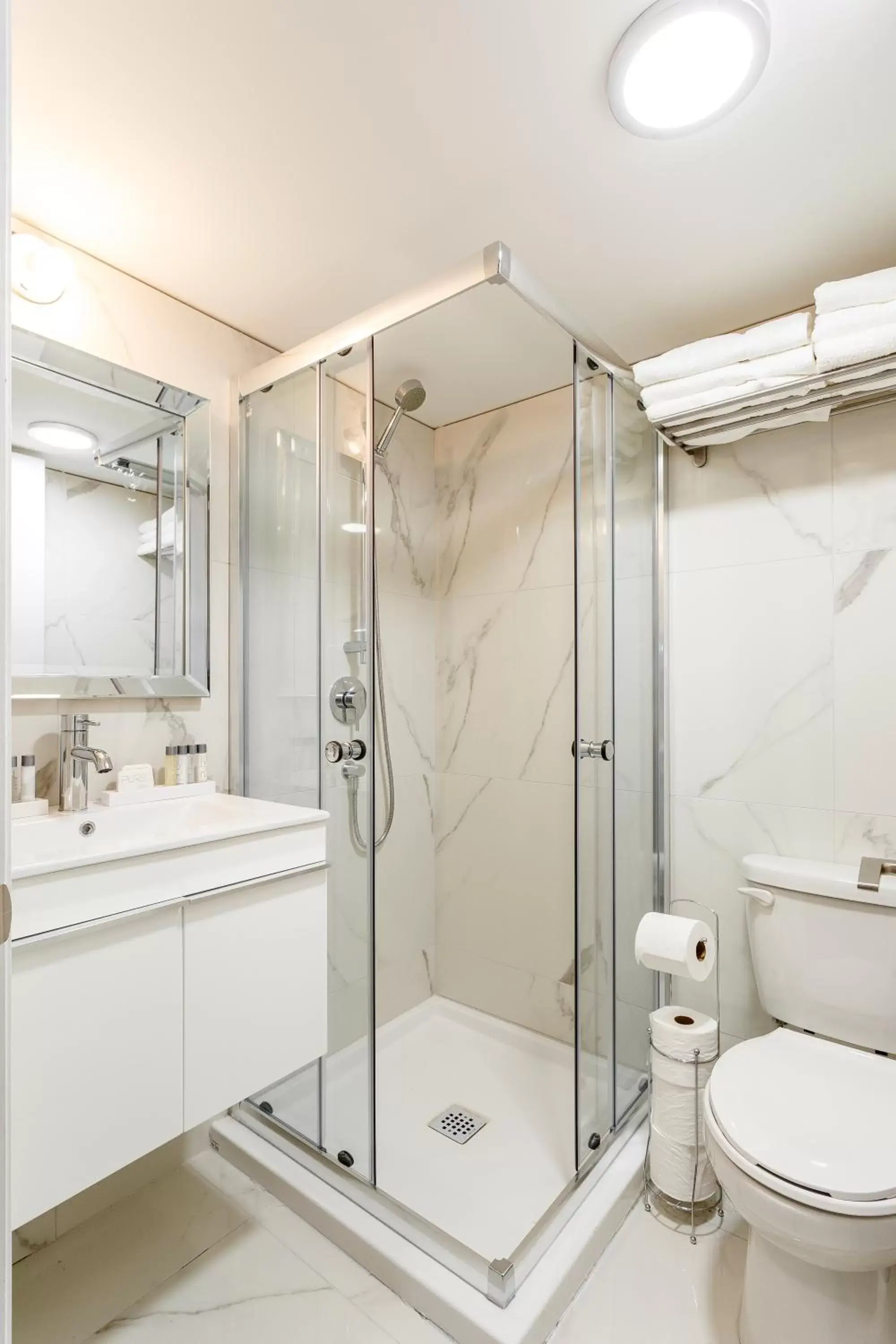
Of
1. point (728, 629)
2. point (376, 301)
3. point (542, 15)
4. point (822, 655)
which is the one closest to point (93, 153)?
point (376, 301)

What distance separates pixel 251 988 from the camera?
138 cm

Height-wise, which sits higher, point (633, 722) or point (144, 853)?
point (633, 722)

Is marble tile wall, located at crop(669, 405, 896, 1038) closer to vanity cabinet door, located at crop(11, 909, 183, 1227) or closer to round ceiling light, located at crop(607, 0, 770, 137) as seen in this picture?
round ceiling light, located at crop(607, 0, 770, 137)

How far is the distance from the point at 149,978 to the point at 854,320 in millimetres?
1915

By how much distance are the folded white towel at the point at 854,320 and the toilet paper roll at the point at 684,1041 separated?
1593 millimetres

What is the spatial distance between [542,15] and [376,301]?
87 centimetres

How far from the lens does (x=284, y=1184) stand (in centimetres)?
160

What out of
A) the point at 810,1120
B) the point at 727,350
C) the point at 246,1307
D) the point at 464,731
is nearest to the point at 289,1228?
the point at 246,1307

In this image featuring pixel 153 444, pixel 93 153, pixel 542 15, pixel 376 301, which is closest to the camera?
pixel 542 15

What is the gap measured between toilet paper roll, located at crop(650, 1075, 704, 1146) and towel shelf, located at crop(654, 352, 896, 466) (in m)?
1.62

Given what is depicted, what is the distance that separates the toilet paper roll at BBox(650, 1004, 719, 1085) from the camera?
5.28 ft

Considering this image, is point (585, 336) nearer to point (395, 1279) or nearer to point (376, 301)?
point (376, 301)

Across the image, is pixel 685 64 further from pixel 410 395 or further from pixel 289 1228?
pixel 289 1228

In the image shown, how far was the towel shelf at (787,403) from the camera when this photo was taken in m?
1.51
